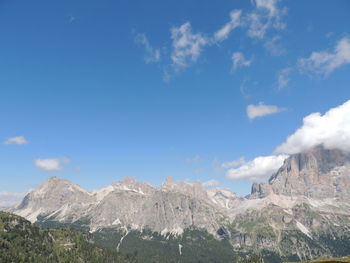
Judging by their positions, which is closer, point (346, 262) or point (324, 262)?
point (346, 262)

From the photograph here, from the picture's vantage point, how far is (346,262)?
183 m

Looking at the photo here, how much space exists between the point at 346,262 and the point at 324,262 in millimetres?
16492

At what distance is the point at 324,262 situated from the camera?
197 m
